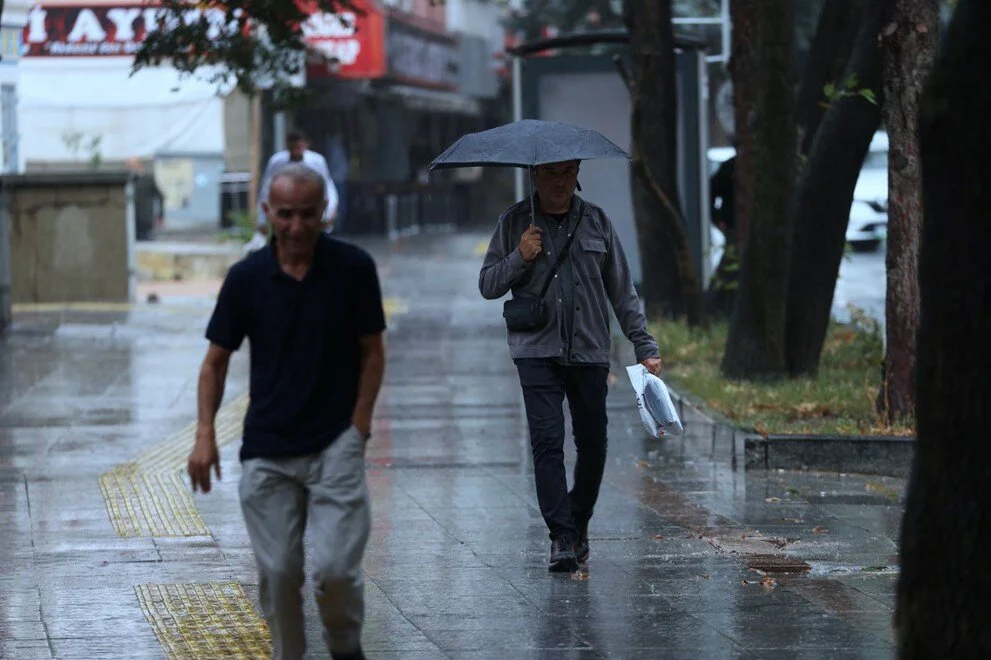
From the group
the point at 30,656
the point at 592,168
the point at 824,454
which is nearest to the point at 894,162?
the point at 824,454

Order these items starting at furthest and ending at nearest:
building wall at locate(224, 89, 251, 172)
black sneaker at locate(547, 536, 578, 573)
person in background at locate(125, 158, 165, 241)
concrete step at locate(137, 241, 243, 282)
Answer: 1. building wall at locate(224, 89, 251, 172)
2. person in background at locate(125, 158, 165, 241)
3. concrete step at locate(137, 241, 243, 282)
4. black sneaker at locate(547, 536, 578, 573)

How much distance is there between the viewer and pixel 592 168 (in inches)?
713

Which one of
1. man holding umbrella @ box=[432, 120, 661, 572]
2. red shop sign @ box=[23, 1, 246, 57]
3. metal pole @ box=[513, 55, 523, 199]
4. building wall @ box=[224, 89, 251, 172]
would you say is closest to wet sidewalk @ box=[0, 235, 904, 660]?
man holding umbrella @ box=[432, 120, 661, 572]

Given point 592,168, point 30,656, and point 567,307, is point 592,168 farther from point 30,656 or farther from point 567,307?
point 30,656

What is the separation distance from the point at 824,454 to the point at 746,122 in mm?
4632

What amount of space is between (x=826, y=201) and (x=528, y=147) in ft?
16.6

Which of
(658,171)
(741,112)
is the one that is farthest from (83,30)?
(741,112)

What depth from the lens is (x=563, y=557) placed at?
23.2 ft

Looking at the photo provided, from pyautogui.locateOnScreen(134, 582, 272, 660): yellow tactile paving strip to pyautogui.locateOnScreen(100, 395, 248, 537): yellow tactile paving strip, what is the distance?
1.15 m

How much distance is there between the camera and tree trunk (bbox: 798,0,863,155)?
1398 centimetres

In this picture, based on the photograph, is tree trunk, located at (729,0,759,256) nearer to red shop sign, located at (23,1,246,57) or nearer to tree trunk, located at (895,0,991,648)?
tree trunk, located at (895,0,991,648)

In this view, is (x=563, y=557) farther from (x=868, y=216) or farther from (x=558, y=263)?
(x=868, y=216)

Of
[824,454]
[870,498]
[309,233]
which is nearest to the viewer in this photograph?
[309,233]

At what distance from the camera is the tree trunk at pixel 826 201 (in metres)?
11.4
